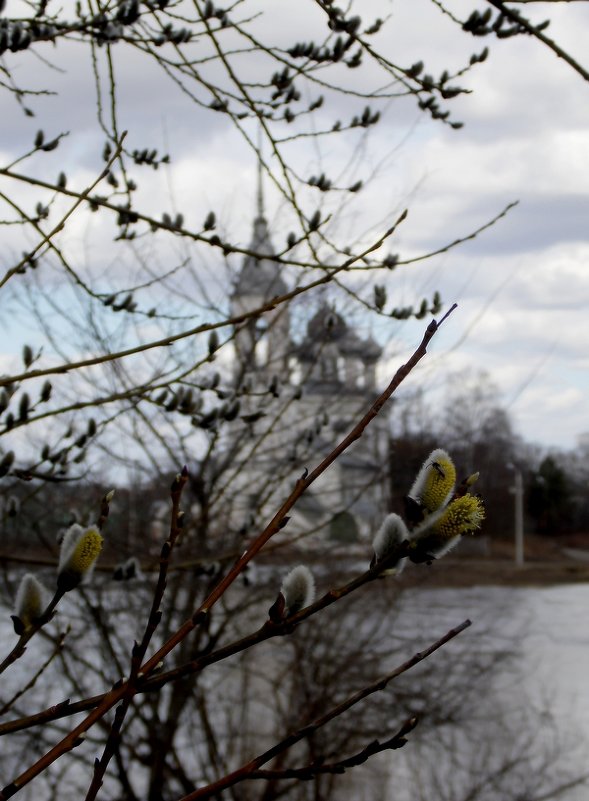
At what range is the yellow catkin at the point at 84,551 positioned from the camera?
859 millimetres

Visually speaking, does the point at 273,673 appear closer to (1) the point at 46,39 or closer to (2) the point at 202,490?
(2) the point at 202,490

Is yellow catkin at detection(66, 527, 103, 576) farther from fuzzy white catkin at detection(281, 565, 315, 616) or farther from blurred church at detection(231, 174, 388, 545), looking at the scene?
blurred church at detection(231, 174, 388, 545)

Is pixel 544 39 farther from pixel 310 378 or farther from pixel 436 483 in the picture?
pixel 310 378

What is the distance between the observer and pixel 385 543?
2.64 feet

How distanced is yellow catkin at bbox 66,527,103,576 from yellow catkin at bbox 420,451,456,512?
28 centimetres

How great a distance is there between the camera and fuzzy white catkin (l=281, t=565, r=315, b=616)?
2.73 ft

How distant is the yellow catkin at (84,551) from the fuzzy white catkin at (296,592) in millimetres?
162

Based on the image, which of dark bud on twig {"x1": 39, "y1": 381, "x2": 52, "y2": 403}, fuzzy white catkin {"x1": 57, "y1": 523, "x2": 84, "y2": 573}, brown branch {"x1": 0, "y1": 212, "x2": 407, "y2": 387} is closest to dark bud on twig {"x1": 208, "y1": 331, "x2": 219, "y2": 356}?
dark bud on twig {"x1": 39, "y1": 381, "x2": 52, "y2": 403}

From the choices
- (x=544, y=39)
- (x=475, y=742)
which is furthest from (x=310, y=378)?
(x=544, y=39)

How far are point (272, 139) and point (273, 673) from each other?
25.5 ft

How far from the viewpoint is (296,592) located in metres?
0.84

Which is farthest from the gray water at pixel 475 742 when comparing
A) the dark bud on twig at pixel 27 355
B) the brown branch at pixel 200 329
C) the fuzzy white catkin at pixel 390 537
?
the fuzzy white catkin at pixel 390 537

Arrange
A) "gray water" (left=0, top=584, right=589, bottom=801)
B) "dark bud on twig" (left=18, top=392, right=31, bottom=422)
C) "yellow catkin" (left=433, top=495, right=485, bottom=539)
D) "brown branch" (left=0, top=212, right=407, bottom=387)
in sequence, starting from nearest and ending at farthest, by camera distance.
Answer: "yellow catkin" (left=433, top=495, right=485, bottom=539) → "brown branch" (left=0, top=212, right=407, bottom=387) → "dark bud on twig" (left=18, top=392, right=31, bottom=422) → "gray water" (left=0, top=584, right=589, bottom=801)

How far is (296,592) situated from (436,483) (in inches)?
5.9
